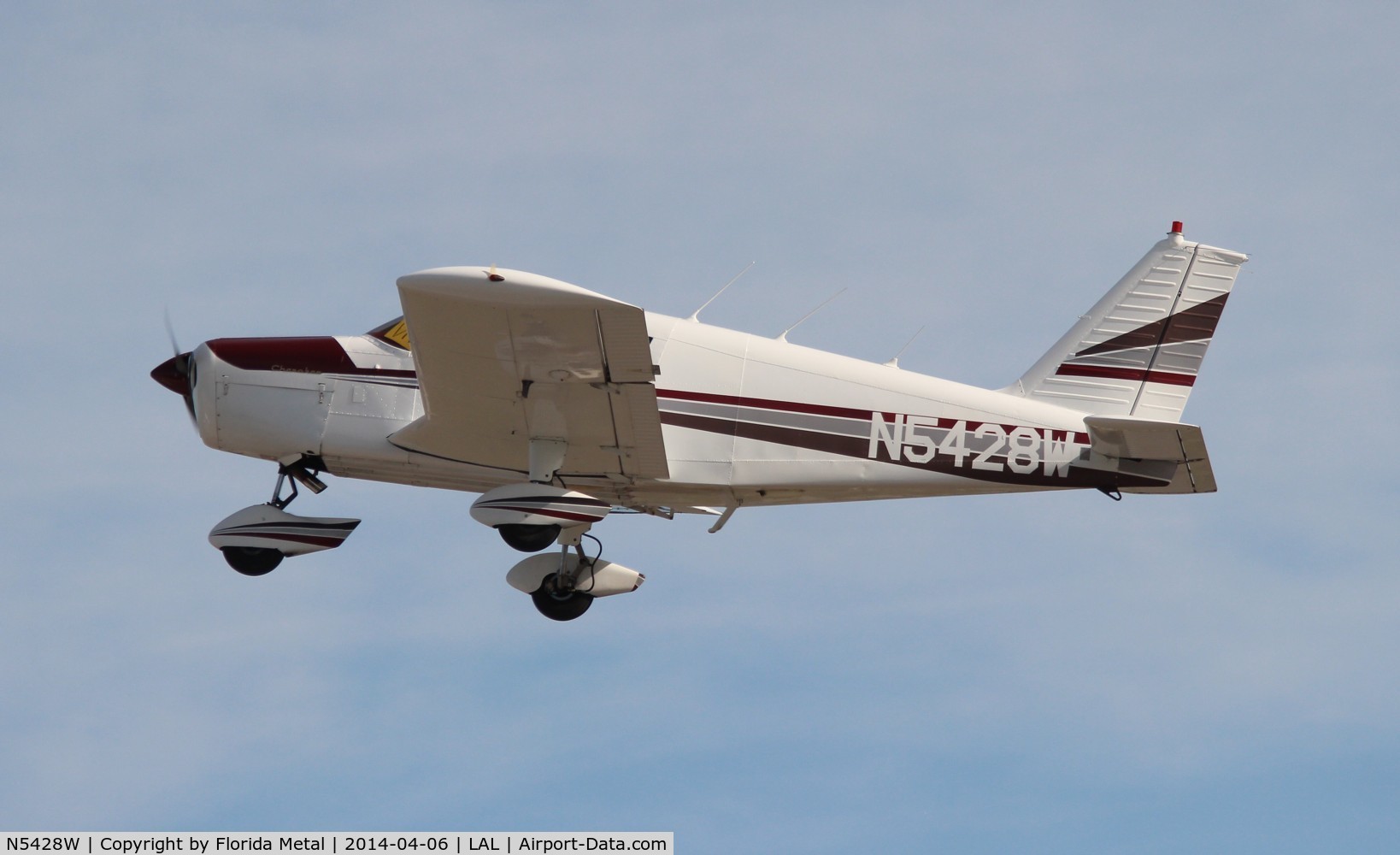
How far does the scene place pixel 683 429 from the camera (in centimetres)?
1349

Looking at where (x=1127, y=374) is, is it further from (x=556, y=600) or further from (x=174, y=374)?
(x=174, y=374)

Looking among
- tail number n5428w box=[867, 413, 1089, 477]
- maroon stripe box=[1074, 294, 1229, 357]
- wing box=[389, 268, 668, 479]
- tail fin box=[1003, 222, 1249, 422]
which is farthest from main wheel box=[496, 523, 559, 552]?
maroon stripe box=[1074, 294, 1229, 357]

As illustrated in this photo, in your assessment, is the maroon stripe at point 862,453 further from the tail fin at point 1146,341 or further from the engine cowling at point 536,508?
the engine cowling at point 536,508

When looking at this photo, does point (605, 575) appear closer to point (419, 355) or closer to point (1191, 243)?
point (419, 355)

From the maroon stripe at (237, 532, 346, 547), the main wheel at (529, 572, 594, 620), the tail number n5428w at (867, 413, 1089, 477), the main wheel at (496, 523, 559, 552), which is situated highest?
the tail number n5428w at (867, 413, 1089, 477)

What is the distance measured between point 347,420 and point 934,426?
4785 millimetres

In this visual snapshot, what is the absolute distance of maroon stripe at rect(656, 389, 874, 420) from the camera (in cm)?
1349

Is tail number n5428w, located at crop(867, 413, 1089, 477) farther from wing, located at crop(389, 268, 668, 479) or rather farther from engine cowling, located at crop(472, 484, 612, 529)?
engine cowling, located at crop(472, 484, 612, 529)

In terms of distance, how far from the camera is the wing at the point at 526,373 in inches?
461

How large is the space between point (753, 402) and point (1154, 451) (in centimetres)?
321

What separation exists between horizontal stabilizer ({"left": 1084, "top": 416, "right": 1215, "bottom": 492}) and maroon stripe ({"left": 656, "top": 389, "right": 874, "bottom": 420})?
→ 2.04m

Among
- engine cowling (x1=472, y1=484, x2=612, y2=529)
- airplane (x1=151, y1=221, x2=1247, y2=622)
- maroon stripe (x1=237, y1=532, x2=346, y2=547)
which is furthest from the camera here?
maroon stripe (x1=237, y1=532, x2=346, y2=547)

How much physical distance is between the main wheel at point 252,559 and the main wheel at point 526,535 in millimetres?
2197

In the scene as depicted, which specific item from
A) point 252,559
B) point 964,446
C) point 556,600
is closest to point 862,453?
point 964,446
